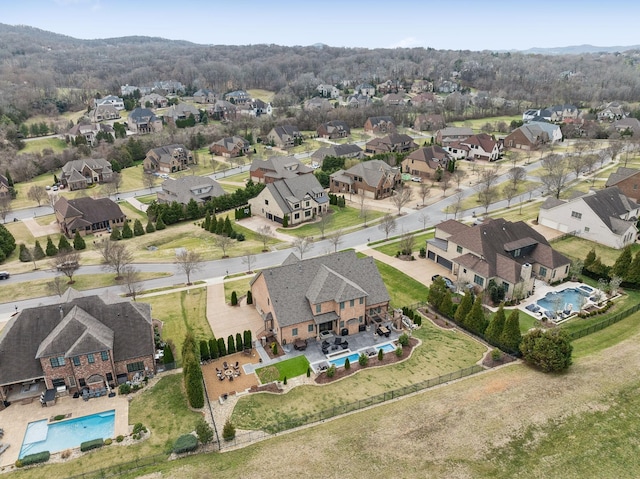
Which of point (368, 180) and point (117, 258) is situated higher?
point (368, 180)

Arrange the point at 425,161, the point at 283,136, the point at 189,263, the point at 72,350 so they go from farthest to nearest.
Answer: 1. the point at 283,136
2. the point at 425,161
3. the point at 189,263
4. the point at 72,350

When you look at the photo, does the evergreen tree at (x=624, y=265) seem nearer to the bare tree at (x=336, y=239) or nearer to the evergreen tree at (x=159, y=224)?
the bare tree at (x=336, y=239)

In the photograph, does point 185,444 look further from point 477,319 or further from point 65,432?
point 477,319

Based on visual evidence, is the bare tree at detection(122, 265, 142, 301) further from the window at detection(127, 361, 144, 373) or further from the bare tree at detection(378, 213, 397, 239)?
the bare tree at detection(378, 213, 397, 239)

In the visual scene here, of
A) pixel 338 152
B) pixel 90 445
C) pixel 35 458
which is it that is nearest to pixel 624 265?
pixel 90 445

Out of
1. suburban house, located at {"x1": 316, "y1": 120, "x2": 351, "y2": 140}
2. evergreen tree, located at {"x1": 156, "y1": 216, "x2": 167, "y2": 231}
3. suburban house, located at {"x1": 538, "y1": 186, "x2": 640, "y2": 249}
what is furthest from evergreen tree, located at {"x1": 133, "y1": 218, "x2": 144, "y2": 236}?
suburban house, located at {"x1": 316, "y1": 120, "x2": 351, "y2": 140}
